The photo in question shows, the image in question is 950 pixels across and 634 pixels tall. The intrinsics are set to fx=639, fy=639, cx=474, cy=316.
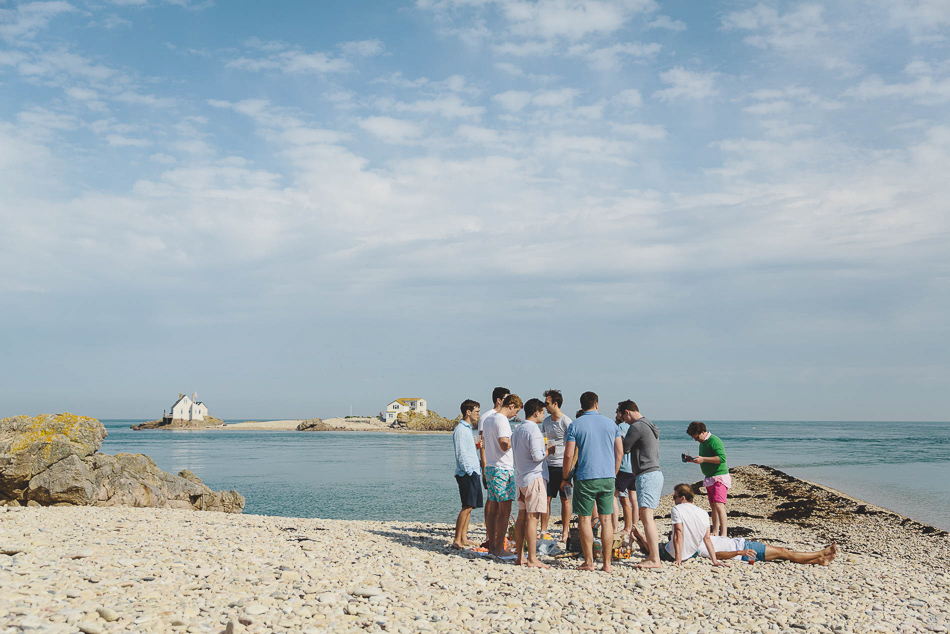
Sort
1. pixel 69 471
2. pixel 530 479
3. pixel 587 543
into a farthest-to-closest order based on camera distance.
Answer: pixel 69 471 → pixel 530 479 → pixel 587 543

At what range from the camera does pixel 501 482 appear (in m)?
7.58

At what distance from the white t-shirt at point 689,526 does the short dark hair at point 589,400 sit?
1.73 m

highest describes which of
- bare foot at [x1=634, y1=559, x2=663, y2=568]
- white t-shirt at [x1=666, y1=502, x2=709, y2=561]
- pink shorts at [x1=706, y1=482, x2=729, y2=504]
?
pink shorts at [x1=706, y1=482, x2=729, y2=504]

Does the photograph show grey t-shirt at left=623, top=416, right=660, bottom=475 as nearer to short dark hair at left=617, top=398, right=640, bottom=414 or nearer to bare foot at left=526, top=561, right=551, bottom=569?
short dark hair at left=617, top=398, right=640, bottom=414

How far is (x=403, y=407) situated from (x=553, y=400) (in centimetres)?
11678

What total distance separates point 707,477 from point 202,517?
26.3 ft

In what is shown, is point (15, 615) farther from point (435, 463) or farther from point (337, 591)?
point (435, 463)

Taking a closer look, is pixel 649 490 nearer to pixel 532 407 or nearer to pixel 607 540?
pixel 607 540

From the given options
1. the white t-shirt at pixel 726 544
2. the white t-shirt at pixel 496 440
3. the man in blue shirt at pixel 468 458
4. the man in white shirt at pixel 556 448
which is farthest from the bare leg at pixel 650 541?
the man in blue shirt at pixel 468 458

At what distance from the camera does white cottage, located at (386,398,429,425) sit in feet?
401

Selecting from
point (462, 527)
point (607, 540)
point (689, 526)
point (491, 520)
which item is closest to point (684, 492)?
point (689, 526)

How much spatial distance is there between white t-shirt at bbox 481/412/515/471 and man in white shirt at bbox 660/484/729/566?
→ 2.13 meters

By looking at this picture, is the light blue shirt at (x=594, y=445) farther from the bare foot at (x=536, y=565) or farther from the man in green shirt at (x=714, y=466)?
the man in green shirt at (x=714, y=466)

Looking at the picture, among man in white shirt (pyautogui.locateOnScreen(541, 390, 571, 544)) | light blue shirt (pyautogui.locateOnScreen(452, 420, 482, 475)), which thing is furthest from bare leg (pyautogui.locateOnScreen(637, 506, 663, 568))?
light blue shirt (pyautogui.locateOnScreen(452, 420, 482, 475))
